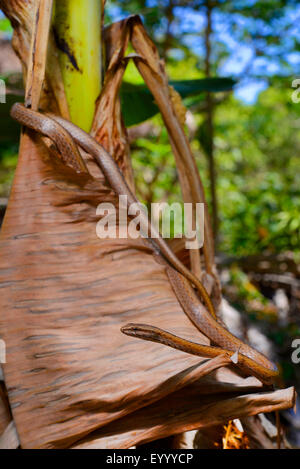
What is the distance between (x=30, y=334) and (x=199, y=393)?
15 cm

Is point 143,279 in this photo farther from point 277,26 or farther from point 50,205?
point 277,26

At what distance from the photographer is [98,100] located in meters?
0.49

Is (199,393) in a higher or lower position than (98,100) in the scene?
lower

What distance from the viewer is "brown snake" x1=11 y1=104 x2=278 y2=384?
1.09 feet

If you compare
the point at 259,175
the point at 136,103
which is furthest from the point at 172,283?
the point at 259,175

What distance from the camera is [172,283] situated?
Result: 42 cm

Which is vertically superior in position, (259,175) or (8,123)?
(259,175)

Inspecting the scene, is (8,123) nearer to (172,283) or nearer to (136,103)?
(136,103)

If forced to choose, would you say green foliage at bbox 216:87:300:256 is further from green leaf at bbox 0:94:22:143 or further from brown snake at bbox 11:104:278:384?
brown snake at bbox 11:104:278:384

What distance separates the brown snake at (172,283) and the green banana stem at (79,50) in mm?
72

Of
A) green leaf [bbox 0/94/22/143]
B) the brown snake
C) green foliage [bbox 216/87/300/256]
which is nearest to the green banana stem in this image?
the brown snake

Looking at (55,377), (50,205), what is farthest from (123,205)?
(55,377)

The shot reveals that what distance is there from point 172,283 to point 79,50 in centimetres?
30

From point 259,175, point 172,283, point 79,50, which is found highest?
point 259,175
